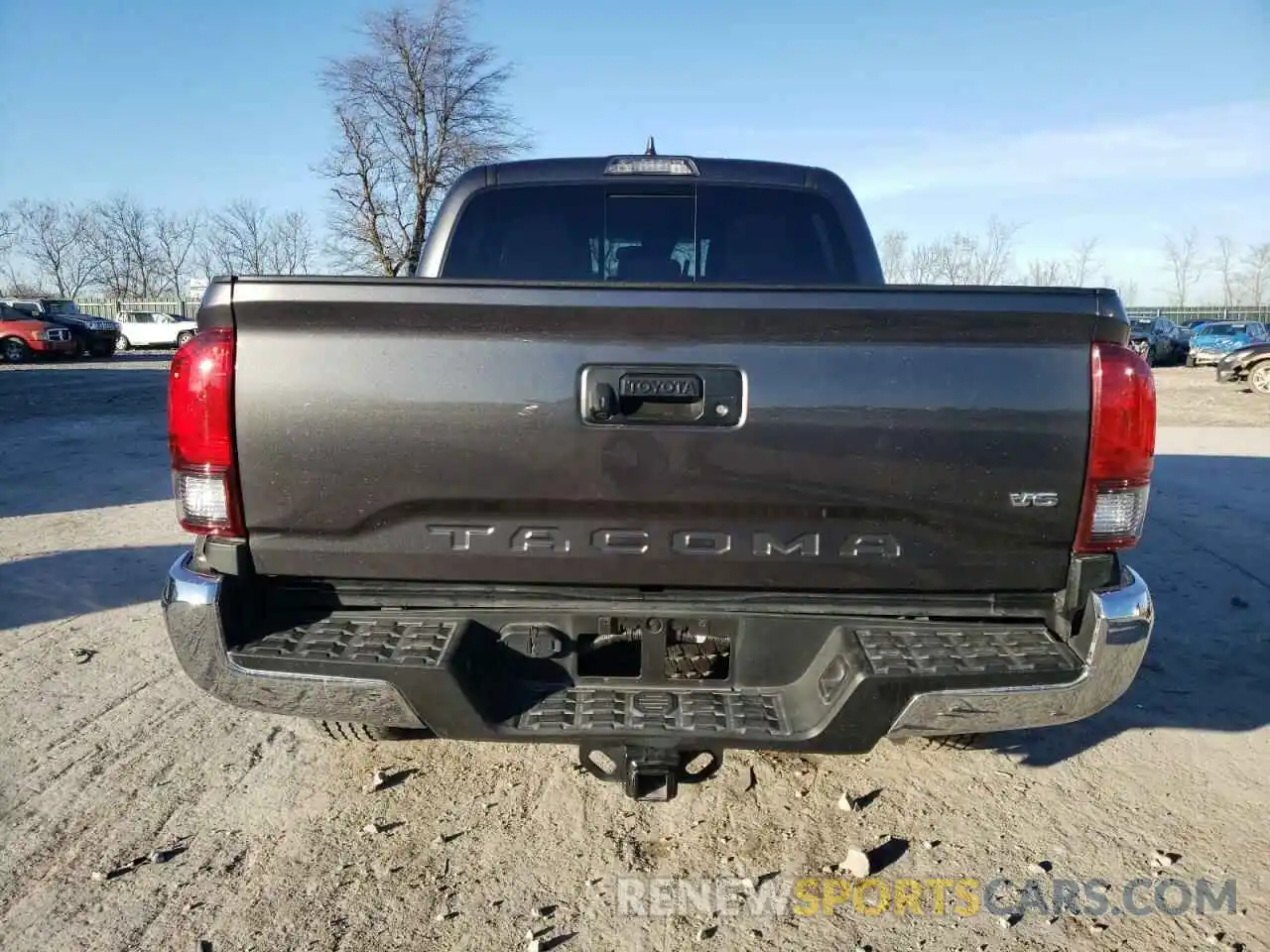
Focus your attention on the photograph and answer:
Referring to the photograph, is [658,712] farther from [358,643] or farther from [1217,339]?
[1217,339]

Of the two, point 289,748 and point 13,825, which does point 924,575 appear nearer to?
point 289,748

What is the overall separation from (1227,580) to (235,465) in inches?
236

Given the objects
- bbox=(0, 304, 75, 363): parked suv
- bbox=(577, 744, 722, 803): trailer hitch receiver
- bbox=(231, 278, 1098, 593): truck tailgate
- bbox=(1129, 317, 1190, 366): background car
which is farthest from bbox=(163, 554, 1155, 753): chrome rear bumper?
bbox=(1129, 317, 1190, 366): background car

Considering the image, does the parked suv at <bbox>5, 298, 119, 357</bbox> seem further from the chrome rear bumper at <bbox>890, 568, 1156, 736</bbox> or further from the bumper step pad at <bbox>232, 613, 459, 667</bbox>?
the chrome rear bumper at <bbox>890, 568, 1156, 736</bbox>

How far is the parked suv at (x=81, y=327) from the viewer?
86.3 ft

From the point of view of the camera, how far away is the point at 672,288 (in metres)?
2.23

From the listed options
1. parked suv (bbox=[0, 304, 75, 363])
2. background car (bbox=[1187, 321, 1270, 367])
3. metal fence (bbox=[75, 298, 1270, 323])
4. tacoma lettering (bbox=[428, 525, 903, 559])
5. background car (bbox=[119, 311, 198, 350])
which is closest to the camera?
tacoma lettering (bbox=[428, 525, 903, 559])

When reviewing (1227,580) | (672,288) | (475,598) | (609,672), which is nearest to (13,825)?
(475,598)

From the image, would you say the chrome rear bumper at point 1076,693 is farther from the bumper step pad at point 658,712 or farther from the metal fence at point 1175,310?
the metal fence at point 1175,310

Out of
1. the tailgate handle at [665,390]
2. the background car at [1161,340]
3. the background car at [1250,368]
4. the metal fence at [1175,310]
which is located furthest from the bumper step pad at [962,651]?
the metal fence at [1175,310]

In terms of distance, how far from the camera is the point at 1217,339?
30.2 metres

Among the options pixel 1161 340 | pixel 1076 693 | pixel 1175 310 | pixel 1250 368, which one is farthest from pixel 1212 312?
pixel 1076 693

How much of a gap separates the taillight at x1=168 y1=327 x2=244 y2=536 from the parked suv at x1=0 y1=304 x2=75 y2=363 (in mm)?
28386

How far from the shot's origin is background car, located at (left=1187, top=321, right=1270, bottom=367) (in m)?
29.7
